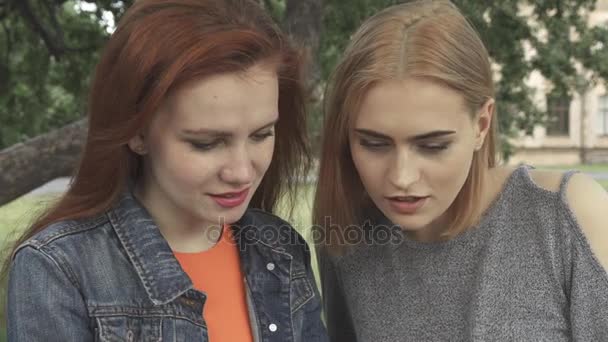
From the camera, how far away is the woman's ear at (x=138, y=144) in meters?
1.79

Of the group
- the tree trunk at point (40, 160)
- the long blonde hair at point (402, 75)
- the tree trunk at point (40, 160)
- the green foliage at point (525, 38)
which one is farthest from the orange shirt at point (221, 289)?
the green foliage at point (525, 38)

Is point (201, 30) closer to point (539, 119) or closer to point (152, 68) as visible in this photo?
point (152, 68)

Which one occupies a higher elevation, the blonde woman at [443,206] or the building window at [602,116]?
the building window at [602,116]

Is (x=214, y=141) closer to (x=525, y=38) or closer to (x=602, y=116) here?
(x=525, y=38)

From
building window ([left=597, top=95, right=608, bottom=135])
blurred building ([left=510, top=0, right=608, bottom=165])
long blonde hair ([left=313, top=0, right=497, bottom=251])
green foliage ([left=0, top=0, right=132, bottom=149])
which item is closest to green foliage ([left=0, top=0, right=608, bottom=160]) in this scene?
green foliage ([left=0, top=0, right=132, bottom=149])

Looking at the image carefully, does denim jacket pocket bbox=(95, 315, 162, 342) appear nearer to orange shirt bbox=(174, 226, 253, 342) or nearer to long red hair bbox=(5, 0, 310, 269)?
orange shirt bbox=(174, 226, 253, 342)

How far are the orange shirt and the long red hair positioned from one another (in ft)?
0.88

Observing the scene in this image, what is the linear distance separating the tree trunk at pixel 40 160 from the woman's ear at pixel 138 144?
3285mm

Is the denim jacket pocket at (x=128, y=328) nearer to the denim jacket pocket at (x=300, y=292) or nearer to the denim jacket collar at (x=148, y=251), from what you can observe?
the denim jacket collar at (x=148, y=251)

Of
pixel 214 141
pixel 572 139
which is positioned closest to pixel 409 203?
pixel 214 141

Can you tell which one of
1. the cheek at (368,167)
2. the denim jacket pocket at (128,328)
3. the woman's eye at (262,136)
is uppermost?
the woman's eye at (262,136)

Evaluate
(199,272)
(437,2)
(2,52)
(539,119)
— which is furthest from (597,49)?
(199,272)

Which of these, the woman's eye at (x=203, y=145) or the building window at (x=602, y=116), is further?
the building window at (x=602, y=116)

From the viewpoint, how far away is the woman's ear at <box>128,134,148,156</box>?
5.88 feet
